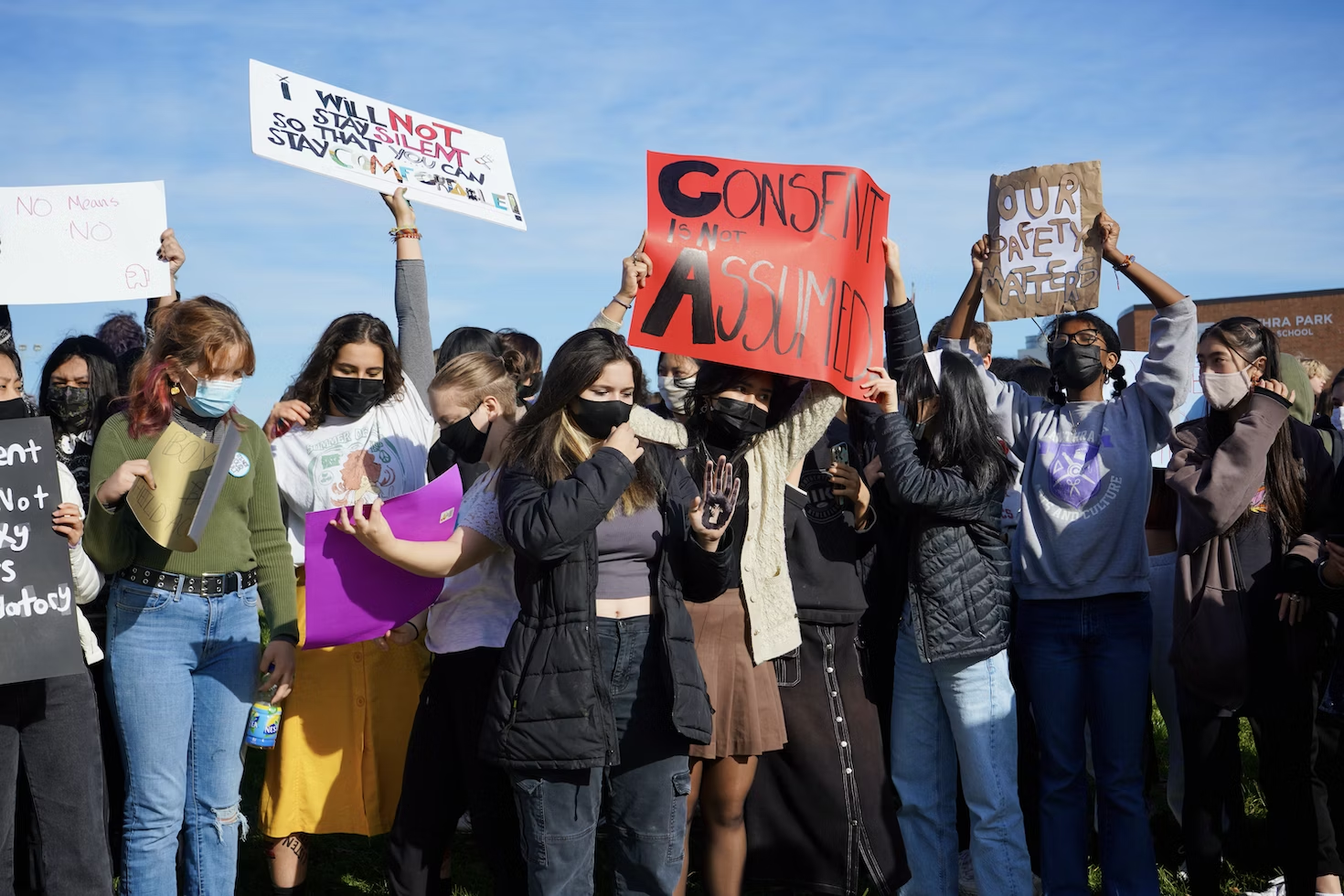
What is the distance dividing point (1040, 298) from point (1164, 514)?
1343 millimetres

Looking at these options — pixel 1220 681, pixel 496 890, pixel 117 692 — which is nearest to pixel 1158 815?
pixel 1220 681

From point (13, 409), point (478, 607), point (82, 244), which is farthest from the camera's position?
point (82, 244)

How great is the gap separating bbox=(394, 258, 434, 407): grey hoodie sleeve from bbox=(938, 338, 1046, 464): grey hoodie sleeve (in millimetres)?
2218

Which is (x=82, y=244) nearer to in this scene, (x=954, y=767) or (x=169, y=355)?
(x=169, y=355)

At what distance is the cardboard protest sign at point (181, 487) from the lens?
3.94m

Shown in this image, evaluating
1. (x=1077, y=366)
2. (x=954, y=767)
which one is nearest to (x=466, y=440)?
(x=954, y=767)

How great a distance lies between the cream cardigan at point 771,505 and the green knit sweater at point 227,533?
1395mm

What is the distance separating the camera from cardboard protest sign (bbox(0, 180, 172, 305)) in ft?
17.5

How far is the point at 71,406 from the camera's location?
5172 millimetres

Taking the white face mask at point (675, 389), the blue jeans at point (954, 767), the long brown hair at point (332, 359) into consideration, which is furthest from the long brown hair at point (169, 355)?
the blue jeans at point (954, 767)

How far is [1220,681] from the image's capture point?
468 cm

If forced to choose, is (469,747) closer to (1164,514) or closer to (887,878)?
(887,878)

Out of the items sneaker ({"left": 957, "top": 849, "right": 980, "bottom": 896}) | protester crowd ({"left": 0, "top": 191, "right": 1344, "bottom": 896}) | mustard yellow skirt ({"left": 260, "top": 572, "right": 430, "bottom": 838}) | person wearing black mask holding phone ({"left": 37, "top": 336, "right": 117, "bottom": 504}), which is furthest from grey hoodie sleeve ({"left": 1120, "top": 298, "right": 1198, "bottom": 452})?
person wearing black mask holding phone ({"left": 37, "top": 336, "right": 117, "bottom": 504})

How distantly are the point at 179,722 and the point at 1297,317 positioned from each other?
4776 cm
